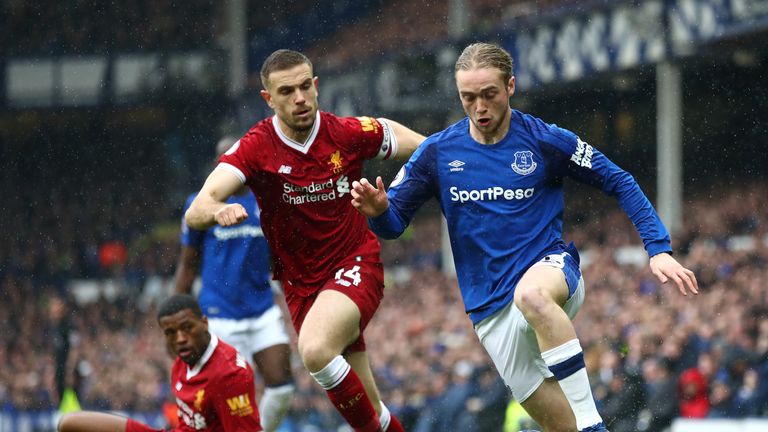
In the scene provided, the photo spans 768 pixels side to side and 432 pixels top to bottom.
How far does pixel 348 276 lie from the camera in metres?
7.60

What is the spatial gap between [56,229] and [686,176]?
16722mm

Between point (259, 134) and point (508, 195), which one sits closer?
point (508, 195)

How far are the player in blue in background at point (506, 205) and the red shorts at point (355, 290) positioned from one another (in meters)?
0.64

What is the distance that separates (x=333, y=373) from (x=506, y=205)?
4.35 feet

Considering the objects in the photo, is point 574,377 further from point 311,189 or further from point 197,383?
point 197,383

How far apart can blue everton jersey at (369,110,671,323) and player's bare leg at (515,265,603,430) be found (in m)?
0.34

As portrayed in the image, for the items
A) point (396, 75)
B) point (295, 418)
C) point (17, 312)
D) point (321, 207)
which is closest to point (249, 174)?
point (321, 207)

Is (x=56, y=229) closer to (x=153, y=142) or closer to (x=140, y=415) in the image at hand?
(x=153, y=142)

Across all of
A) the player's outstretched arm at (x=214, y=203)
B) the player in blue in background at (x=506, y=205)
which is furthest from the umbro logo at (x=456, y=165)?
the player's outstretched arm at (x=214, y=203)

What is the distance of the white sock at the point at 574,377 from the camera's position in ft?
21.3

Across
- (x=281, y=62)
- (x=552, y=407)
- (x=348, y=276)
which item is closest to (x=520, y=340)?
(x=552, y=407)

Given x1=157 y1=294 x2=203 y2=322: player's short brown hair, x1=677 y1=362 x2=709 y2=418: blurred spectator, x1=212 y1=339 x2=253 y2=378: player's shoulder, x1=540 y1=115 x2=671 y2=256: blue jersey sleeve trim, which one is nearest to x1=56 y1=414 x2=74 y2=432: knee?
x1=157 y1=294 x2=203 y2=322: player's short brown hair

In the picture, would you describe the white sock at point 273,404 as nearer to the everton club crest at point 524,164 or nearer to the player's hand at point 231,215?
A: the player's hand at point 231,215

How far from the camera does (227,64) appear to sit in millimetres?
34094
